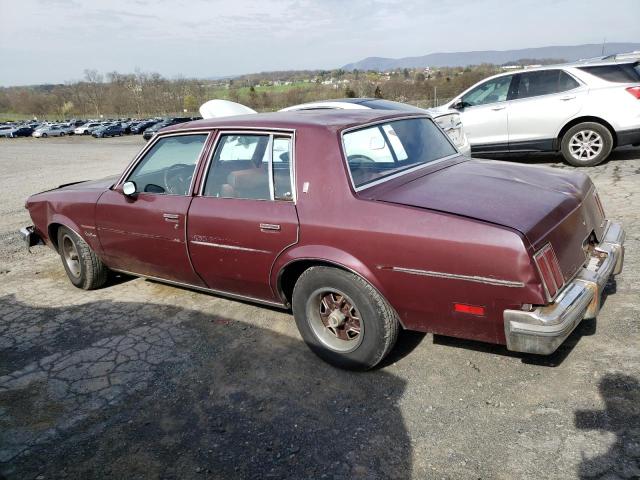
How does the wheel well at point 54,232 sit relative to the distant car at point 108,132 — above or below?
above

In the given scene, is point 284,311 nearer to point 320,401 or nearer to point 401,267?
point 320,401

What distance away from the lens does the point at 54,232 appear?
498 centimetres

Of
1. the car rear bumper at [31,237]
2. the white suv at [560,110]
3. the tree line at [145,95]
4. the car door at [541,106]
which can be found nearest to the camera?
the car rear bumper at [31,237]

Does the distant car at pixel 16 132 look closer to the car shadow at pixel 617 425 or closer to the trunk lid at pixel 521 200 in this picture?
the trunk lid at pixel 521 200

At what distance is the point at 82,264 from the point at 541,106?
731 cm

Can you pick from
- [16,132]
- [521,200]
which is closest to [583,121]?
[521,200]

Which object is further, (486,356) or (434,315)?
(486,356)

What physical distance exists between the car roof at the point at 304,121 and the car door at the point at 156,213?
5.3 inches

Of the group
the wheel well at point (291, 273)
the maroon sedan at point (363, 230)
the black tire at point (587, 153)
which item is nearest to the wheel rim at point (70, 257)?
the maroon sedan at point (363, 230)

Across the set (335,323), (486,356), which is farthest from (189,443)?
(486,356)

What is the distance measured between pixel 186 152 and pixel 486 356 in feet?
8.77

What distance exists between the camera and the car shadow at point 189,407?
8.03 ft

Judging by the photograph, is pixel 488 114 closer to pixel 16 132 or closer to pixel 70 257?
pixel 70 257

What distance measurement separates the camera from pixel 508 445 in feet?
7.80
